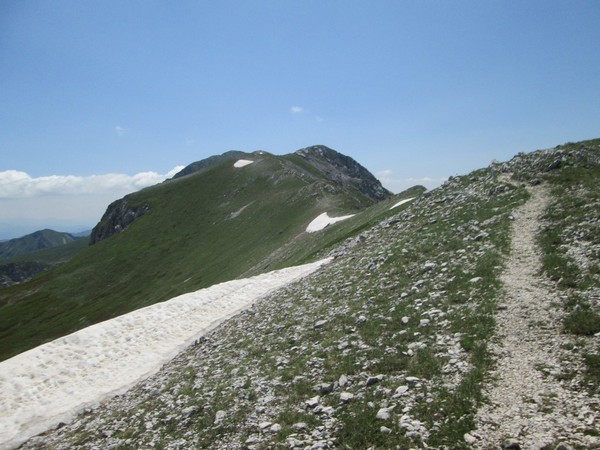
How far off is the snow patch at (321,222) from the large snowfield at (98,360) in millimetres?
35598

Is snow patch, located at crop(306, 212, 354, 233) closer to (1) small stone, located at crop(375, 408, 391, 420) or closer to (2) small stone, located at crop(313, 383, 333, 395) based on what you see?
(2) small stone, located at crop(313, 383, 333, 395)

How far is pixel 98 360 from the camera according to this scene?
2711 centimetres

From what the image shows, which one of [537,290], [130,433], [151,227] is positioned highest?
[151,227]

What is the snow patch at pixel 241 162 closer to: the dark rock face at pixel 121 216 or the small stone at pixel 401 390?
the dark rock face at pixel 121 216

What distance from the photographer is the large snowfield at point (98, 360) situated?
22188 millimetres

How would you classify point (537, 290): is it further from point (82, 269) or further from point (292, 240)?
point (82, 269)

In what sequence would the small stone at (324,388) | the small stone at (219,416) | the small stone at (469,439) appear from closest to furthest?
the small stone at (469,439) < the small stone at (324,388) < the small stone at (219,416)

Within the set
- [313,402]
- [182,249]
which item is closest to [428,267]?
[313,402]

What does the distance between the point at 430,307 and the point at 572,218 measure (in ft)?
37.0

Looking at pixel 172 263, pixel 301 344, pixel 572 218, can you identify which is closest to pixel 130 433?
pixel 301 344

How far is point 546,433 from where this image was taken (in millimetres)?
8914

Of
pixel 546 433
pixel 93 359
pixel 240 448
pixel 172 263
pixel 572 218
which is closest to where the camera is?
pixel 546 433

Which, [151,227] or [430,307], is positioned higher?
[151,227]

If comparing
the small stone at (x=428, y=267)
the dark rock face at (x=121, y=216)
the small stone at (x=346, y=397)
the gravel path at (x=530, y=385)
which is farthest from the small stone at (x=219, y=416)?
the dark rock face at (x=121, y=216)
